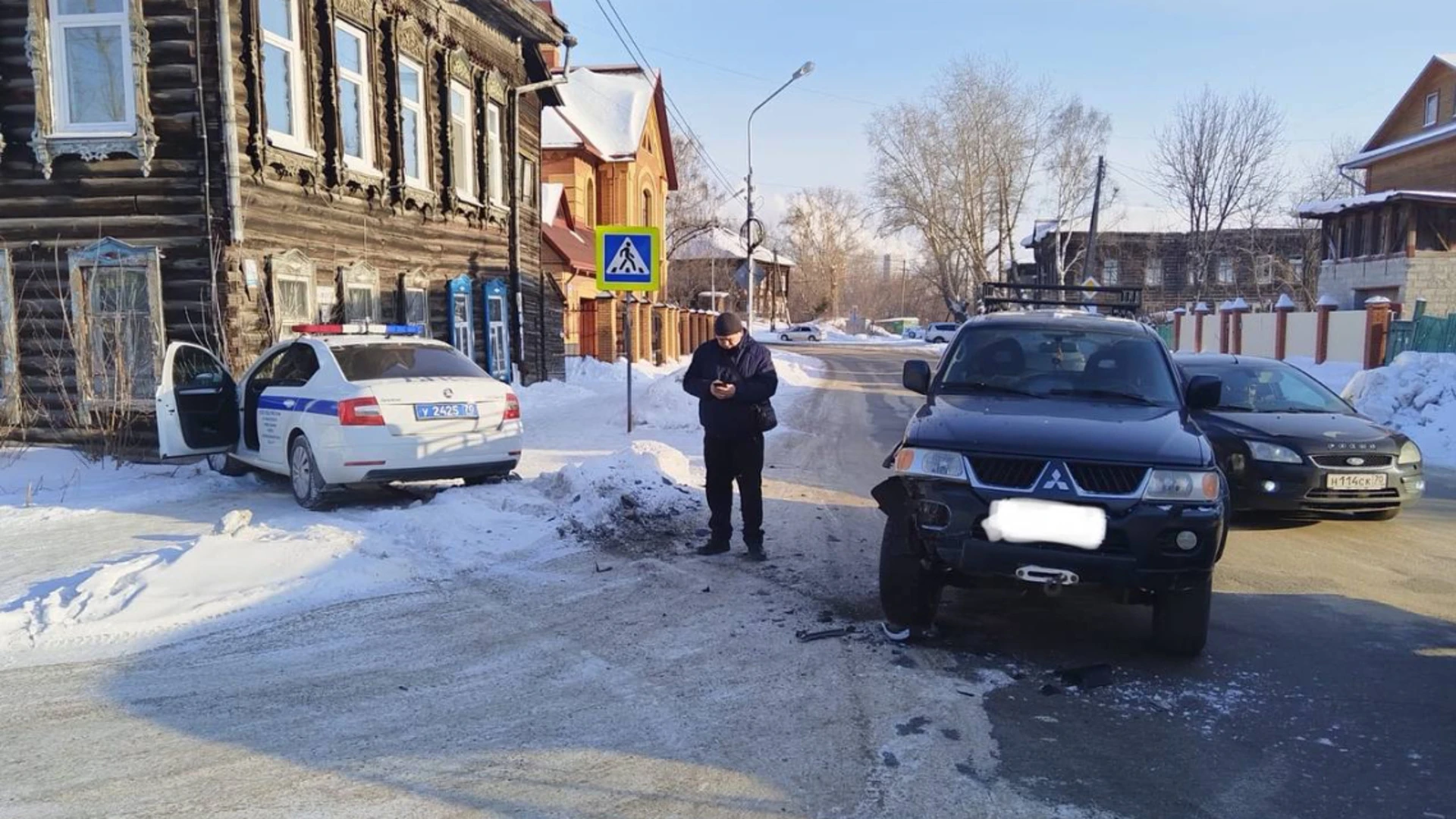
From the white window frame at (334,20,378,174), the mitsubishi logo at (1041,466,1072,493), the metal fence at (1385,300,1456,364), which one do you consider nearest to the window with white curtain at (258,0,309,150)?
the white window frame at (334,20,378,174)

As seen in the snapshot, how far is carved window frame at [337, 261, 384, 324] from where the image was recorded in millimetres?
13273

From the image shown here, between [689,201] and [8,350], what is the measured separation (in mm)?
58302

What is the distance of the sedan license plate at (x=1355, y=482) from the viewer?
7.85m

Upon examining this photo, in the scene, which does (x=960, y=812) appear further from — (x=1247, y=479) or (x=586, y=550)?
(x=1247, y=479)

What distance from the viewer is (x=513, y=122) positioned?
1914cm

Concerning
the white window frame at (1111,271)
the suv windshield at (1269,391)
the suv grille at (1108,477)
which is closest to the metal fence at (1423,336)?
the suv windshield at (1269,391)

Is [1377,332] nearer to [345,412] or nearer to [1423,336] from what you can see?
[1423,336]

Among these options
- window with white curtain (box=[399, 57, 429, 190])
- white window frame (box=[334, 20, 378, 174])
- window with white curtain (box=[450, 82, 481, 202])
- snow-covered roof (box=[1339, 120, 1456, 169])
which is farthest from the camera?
snow-covered roof (box=[1339, 120, 1456, 169])

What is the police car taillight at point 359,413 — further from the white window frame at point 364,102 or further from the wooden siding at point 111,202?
the white window frame at point 364,102

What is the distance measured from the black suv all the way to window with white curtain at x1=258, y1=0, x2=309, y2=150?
33.1ft

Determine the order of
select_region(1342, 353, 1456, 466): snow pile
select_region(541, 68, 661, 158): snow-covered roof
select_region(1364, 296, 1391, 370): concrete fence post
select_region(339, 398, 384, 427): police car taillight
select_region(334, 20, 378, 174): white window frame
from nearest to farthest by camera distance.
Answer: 1. select_region(339, 398, 384, 427): police car taillight
2. select_region(1342, 353, 1456, 466): snow pile
3. select_region(334, 20, 378, 174): white window frame
4. select_region(1364, 296, 1391, 370): concrete fence post
5. select_region(541, 68, 661, 158): snow-covered roof

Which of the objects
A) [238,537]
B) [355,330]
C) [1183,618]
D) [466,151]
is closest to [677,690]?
[1183,618]

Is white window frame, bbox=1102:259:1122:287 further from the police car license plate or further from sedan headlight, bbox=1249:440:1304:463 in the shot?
the police car license plate

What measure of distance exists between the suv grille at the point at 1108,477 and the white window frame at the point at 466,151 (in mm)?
14449
